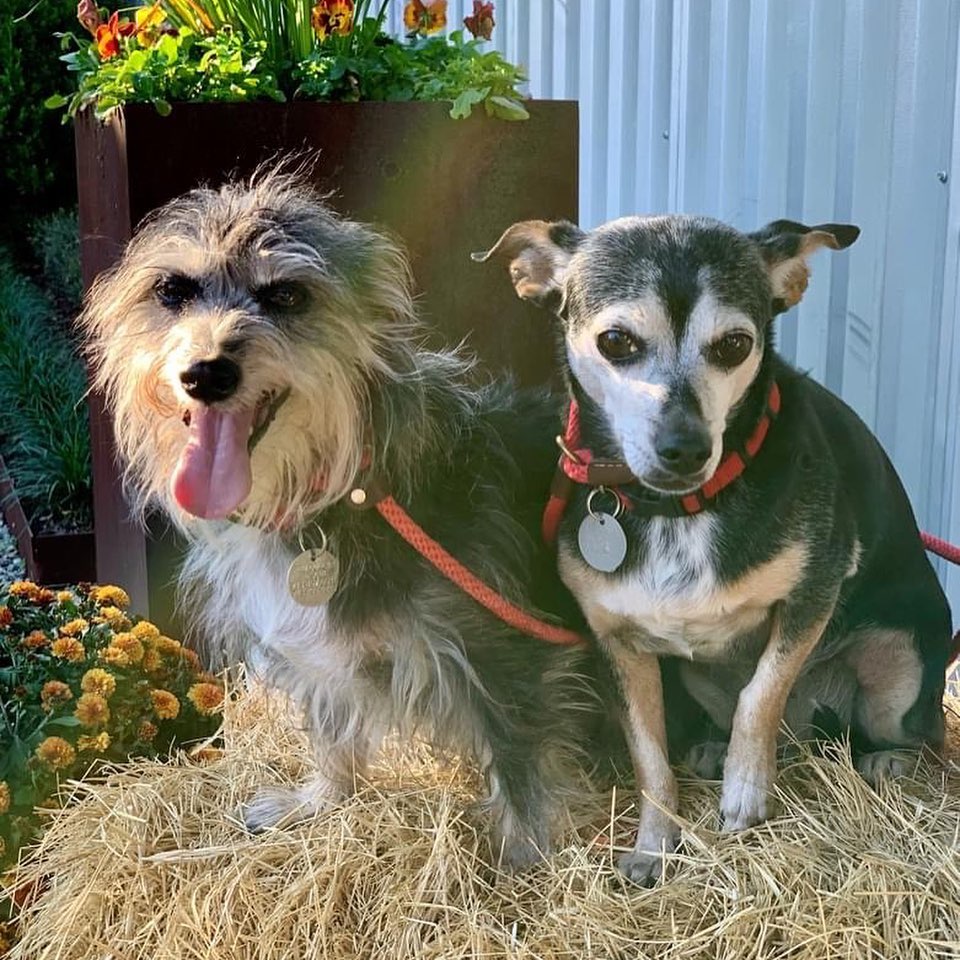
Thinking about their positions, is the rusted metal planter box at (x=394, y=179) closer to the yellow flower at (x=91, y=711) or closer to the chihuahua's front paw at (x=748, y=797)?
the yellow flower at (x=91, y=711)

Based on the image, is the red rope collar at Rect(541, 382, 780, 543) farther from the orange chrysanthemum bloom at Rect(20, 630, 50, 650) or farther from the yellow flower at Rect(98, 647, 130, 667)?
the orange chrysanthemum bloom at Rect(20, 630, 50, 650)

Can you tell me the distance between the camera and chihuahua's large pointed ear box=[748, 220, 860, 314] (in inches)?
79.2

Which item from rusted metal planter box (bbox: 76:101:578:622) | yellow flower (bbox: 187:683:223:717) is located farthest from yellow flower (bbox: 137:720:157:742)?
rusted metal planter box (bbox: 76:101:578:622)

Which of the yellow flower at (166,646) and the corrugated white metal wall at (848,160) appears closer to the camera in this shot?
the yellow flower at (166,646)

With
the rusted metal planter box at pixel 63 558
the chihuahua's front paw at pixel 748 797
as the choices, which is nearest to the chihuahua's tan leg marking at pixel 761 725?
the chihuahua's front paw at pixel 748 797

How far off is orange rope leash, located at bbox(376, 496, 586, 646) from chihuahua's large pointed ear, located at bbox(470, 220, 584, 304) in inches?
19.1

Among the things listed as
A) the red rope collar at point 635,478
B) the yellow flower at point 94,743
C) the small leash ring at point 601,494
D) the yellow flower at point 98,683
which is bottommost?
the yellow flower at point 94,743

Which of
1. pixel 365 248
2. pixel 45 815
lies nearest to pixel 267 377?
pixel 365 248

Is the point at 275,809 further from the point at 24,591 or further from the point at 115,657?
the point at 24,591

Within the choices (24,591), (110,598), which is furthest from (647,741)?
(24,591)

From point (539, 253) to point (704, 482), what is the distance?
567mm

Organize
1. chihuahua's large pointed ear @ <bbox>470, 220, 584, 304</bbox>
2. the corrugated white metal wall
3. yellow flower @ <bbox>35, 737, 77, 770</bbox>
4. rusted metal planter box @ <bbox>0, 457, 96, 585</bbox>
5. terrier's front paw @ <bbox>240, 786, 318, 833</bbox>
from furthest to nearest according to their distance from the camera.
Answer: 1. rusted metal planter box @ <bbox>0, 457, 96, 585</bbox>
2. the corrugated white metal wall
3. yellow flower @ <bbox>35, 737, 77, 770</bbox>
4. terrier's front paw @ <bbox>240, 786, 318, 833</bbox>
5. chihuahua's large pointed ear @ <bbox>470, 220, 584, 304</bbox>

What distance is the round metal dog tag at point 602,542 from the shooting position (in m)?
2.09

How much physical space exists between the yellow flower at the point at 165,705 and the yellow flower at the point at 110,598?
337 mm
